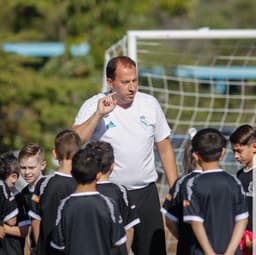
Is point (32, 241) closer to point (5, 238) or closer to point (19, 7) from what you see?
point (5, 238)

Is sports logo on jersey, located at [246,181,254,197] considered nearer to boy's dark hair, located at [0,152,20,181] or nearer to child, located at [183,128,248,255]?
child, located at [183,128,248,255]

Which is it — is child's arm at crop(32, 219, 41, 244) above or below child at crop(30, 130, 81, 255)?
below

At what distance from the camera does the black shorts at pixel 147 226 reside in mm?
6684

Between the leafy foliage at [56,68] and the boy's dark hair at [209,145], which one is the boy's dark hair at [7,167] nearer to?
the boy's dark hair at [209,145]

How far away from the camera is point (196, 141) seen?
589 cm

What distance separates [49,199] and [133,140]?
0.86m

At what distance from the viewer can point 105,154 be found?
5.92 m

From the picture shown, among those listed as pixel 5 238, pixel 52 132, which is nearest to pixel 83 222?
pixel 5 238

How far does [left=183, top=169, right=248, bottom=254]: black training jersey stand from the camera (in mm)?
5824

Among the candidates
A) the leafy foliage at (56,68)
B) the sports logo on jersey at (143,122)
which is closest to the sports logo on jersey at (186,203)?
the sports logo on jersey at (143,122)

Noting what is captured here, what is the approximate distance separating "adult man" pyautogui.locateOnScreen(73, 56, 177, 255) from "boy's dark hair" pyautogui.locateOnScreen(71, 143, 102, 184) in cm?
80

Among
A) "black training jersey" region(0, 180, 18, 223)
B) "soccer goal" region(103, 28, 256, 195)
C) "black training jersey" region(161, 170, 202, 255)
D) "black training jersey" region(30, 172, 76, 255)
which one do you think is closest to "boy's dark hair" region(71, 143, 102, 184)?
"black training jersey" region(30, 172, 76, 255)

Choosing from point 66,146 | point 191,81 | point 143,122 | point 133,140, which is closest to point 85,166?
point 66,146

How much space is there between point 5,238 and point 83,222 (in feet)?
4.43
